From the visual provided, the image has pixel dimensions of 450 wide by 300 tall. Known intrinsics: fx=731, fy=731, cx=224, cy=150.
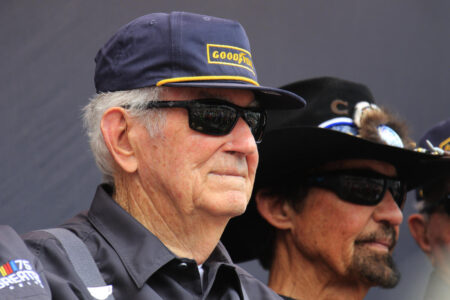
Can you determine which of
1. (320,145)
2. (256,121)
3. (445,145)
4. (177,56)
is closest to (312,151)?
(320,145)

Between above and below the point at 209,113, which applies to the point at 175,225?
below

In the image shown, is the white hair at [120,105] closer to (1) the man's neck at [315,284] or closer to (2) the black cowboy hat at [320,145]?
(2) the black cowboy hat at [320,145]

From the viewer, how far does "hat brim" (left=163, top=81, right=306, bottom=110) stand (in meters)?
2.03

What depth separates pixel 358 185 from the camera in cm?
275

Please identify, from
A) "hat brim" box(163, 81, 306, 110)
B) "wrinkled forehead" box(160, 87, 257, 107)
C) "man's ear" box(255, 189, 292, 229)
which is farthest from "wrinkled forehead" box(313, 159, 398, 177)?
"wrinkled forehead" box(160, 87, 257, 107)

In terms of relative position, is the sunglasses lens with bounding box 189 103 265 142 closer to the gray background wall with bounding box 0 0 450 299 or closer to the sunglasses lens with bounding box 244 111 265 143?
the sunglasses lens with bounding box 244 111 265 143

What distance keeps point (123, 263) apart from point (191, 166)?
328 mm

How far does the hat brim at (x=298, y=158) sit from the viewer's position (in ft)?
8.96

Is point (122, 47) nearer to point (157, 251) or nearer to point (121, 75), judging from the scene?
point (121, 75)

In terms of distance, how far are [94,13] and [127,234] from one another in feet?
4.31

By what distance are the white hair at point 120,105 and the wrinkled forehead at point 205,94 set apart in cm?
3

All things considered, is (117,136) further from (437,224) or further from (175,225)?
(437,224)

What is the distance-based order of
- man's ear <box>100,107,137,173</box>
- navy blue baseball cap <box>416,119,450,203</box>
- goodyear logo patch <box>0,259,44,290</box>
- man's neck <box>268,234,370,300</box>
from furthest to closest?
1. navy blue baseball cap <box>416,119,450,203</box>
2. man's neck <box>268,234,370,300</box>
3. man's ear <box>100,107,137,173</box>
4. goodyear logo patch <box>0,259,44,290</box>

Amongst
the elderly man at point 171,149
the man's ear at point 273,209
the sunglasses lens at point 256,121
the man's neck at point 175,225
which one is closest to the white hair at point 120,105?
the elderly man at point 171,149
